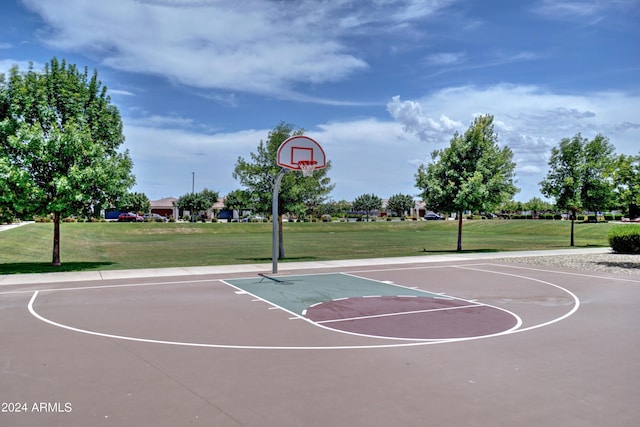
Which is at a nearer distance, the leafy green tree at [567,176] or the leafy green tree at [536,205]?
the leafy green tree at [567,176]

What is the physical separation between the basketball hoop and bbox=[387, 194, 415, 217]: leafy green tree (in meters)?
109

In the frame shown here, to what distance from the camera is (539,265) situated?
22.7m

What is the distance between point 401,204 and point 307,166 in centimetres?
10946

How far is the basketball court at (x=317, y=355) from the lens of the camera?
6.25 metres

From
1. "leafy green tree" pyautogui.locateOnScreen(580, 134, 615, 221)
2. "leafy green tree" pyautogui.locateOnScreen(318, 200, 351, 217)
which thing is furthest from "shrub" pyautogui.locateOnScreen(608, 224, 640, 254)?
"leafy green tree" pyautogui.locateOnScreen(318, 200, 351, 217)

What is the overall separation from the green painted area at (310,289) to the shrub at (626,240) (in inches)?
779

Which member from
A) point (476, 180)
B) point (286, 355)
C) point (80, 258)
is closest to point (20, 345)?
point (286, 355)

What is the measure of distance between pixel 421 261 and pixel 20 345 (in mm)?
17926

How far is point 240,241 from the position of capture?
1754 inches

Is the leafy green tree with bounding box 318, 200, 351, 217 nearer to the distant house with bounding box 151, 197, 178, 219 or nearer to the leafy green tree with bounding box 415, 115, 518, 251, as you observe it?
the distant house with bounding box 151, 197, 178, 219

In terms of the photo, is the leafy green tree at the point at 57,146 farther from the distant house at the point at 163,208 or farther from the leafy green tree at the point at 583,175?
the distant house at the point at 163,208

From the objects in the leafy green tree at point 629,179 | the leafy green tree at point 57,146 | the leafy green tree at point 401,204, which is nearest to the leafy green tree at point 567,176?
the leafy green tree at point 629,179

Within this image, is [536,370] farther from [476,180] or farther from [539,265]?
[476,180]

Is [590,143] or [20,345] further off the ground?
[590,143]
